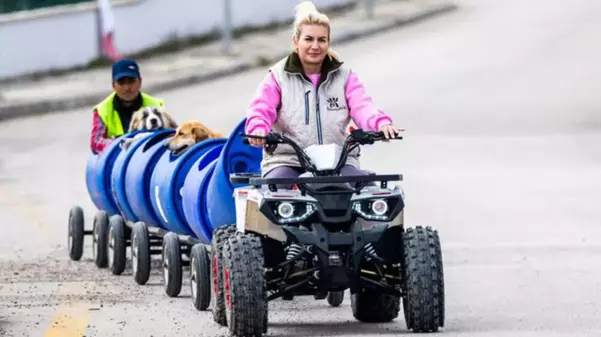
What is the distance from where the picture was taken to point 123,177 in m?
14.1

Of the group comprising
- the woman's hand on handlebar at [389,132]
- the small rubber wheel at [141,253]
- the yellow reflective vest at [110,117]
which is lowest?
the small rubber wheel at [141,253]

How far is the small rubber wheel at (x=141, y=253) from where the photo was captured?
13016 millimetres

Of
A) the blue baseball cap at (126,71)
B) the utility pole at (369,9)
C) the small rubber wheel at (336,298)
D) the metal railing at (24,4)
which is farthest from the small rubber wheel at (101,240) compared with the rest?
the utility pole at (369,9)

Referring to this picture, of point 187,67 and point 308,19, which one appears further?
point 187,67

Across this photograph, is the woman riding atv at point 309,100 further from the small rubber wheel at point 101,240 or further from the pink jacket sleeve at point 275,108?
the small rubber wheel at point 101,240

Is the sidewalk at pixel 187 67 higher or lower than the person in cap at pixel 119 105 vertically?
higher

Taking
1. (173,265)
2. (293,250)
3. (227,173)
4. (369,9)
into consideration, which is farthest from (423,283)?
(369,9)

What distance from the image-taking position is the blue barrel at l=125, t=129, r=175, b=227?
1344 cm

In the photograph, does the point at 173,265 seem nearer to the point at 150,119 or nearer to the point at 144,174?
the point at 144,174

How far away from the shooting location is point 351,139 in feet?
32.2

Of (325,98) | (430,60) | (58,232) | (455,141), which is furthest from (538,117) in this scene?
(325,98)

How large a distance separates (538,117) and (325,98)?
19824 millimetres

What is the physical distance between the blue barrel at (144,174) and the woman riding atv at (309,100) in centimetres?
338

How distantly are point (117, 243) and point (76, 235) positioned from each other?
1388 millimetres
